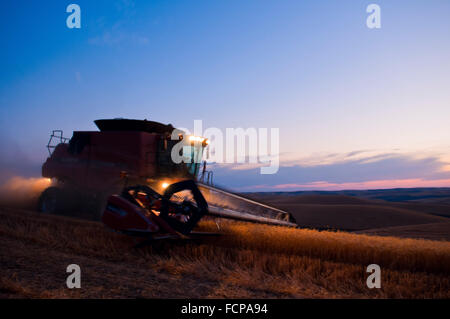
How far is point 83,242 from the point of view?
6.54m

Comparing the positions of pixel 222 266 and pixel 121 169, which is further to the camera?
pixel 121 169

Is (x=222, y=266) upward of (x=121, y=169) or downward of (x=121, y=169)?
downward

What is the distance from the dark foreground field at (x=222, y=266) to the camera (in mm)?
Answer: 4020

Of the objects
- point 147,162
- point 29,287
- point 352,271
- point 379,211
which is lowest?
point 379,211

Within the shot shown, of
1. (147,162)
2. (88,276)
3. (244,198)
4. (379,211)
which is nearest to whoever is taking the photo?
(88,276)

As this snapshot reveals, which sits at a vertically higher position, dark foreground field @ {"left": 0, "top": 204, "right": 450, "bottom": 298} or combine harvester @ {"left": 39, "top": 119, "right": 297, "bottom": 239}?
combine harvester @ {"left": 39, "top": 119, "right": 297, "bottom": 239}

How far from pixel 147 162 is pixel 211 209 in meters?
3.71

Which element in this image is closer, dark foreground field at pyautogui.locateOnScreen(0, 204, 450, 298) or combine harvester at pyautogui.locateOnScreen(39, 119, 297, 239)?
dark foreground field at pyautogui.locateOnScreen(0, 204, 450, 298)

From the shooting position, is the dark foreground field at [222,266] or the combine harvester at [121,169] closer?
the dark foreground field at [222,266]

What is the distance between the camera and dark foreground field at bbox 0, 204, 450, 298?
13.2 feet

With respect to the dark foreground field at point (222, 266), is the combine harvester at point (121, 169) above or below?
above

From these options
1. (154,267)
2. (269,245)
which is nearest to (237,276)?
(154,267)

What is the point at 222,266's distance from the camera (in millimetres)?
5223

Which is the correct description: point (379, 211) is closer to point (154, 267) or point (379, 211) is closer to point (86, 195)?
point (86, 195)
